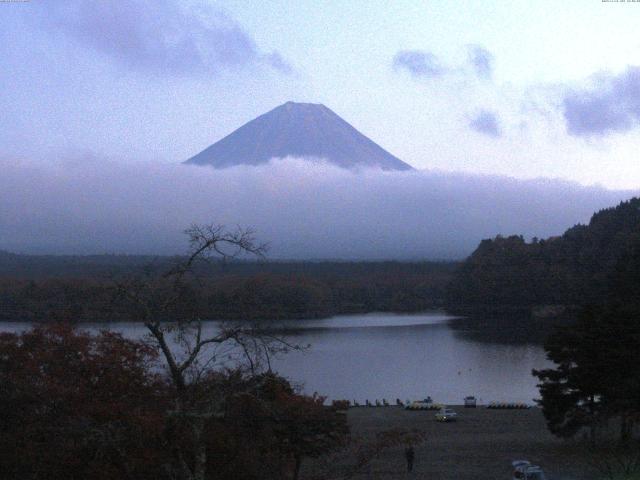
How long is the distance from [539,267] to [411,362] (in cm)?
2386

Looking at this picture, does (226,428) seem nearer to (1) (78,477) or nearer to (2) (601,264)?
(1) (78,477)

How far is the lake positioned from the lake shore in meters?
2.00

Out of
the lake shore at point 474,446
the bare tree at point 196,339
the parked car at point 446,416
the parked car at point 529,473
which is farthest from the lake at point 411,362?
the bare tree at point 196,339

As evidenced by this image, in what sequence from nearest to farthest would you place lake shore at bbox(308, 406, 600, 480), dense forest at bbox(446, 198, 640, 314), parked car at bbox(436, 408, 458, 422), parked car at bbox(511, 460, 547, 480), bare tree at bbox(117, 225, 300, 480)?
bare tree at bbox(117, 225, 300, 480), parked car at bbox(511, 460, 547, 480), lake shore at bbox(308, 406, 600, 480), parked car at bbox(436, 408, 458, 422), dense forest at bbox(446, 198, 640, 314)

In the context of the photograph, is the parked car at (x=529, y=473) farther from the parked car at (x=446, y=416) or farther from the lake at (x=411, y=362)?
the parked car at (x=446, y=416)

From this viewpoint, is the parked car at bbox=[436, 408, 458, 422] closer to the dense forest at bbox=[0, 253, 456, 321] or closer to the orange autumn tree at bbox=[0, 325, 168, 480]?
the dense forest at bbox=[0, 253, 456, 321]

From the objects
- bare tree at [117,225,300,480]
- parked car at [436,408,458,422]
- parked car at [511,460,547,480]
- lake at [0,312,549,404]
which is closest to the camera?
bare tree at [117,225,300,480]

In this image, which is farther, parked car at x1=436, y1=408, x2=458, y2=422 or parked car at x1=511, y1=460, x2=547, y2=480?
parked car at x1=436, y1=408, x2=458, y2=422

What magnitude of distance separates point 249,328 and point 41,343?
2.86 m

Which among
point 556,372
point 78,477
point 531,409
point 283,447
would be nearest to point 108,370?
point 78,477

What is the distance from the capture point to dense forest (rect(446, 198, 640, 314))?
4406 cm

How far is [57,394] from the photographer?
6.05 metres

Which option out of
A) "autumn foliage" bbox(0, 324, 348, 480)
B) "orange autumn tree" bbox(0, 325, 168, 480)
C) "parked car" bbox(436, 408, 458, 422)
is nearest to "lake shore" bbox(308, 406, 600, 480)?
"parked car" bbox(436, 408, 458, 422)

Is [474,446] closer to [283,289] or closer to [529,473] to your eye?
[529,473]
